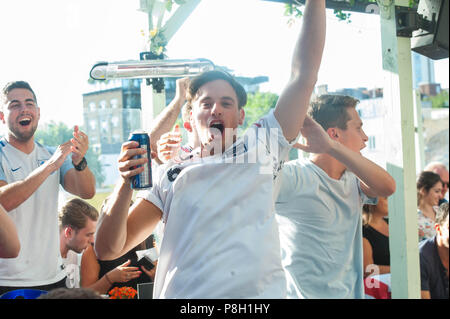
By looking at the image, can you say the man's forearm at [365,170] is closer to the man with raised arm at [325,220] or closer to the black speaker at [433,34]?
the man with raised arm at [325,220]

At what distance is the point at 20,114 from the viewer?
257cm

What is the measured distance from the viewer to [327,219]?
2168 millimetres

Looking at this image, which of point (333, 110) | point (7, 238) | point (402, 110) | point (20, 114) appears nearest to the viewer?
point (7, 238)

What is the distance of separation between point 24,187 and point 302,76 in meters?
1.46

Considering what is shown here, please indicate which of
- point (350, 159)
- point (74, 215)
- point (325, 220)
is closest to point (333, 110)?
point (350, 159)

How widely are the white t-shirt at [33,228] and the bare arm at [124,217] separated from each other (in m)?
1.15

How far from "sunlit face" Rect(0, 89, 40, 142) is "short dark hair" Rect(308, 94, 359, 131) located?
4.87ft

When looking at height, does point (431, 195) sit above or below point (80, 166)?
below

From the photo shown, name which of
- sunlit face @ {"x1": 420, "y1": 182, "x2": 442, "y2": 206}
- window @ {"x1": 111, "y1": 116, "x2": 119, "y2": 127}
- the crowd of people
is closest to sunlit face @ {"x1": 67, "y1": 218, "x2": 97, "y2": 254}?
the crowd of people

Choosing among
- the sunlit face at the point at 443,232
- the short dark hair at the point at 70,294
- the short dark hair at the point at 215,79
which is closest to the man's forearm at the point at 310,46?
the short dark hair at the point at 215,79

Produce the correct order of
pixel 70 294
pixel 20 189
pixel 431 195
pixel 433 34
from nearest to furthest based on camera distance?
pixel 70 294, pixel 20 189, pixel 433 34, pixel 431 195

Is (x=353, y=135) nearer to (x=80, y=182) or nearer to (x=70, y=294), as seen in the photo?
(x=80, y=182)

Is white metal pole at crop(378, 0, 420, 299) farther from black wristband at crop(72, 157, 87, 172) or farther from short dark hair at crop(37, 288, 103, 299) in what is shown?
short dark hair at crop(37, 288, 103, 299)
